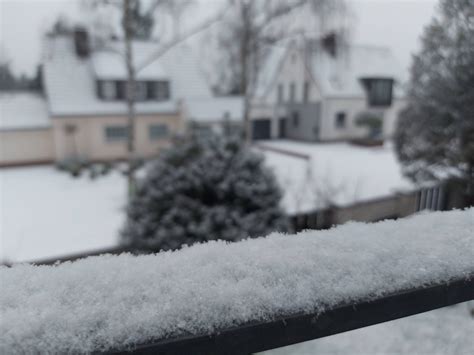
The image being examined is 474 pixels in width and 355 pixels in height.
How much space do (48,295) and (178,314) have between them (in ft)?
0.93

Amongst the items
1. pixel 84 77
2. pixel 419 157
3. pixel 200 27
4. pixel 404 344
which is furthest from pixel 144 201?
pixel 84 77

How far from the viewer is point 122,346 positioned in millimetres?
640

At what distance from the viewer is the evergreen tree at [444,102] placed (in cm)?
424

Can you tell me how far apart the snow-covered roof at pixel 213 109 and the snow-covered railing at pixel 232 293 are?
15.5 metres

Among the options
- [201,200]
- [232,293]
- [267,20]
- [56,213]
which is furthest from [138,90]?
[232,293]

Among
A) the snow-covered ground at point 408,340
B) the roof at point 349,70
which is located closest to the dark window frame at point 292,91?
the roof at point 349,70

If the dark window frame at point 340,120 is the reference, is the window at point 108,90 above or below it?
above

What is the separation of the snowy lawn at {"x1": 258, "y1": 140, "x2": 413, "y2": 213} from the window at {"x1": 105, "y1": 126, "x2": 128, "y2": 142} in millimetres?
6625

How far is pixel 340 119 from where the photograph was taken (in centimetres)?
2211

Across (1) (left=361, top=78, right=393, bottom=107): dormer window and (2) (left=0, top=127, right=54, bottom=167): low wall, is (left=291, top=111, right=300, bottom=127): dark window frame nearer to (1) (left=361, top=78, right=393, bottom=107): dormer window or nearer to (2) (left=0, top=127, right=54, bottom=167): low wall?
(1) (left=361, top=78, right=393, bottom=107): dormer window

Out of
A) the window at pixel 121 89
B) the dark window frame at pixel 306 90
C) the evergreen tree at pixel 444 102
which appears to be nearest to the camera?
the evergreen tree at pixel 444 102

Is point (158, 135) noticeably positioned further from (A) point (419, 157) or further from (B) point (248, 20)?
(A) point (419, 157)

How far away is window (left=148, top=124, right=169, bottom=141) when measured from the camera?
16.7m

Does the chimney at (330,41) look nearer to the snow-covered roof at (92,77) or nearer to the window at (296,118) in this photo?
the snow-covered roof at (92,77)
